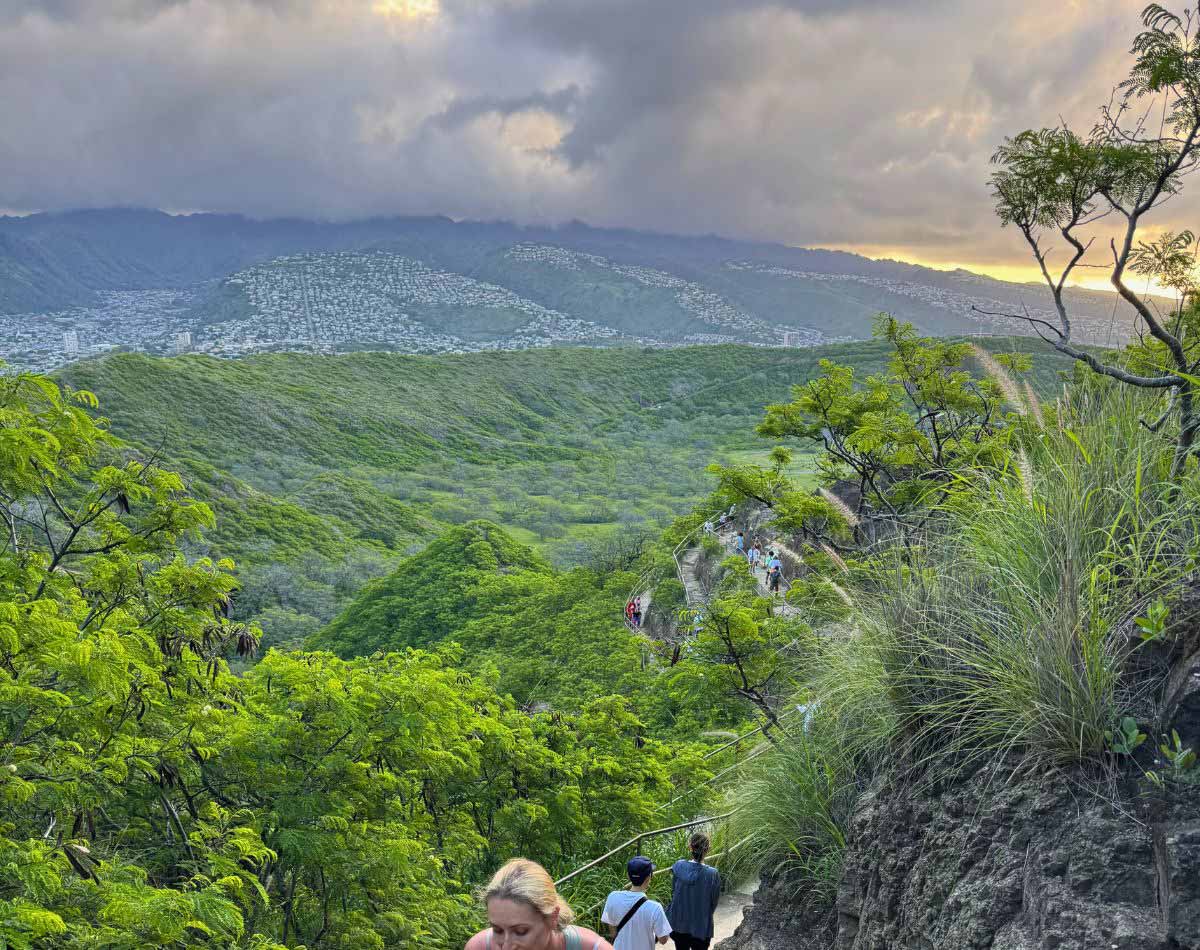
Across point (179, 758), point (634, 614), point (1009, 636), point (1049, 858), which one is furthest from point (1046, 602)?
point (634, 614)

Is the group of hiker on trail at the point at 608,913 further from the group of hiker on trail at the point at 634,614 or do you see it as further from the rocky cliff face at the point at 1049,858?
the group of hiker on trail at the point at 634,614

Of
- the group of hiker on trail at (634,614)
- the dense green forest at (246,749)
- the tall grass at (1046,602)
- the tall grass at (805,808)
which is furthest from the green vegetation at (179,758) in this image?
the group of hiker on trail at (634,614)

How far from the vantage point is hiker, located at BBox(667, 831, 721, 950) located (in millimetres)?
5359

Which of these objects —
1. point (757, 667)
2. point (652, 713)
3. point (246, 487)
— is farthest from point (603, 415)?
point (757, 667)

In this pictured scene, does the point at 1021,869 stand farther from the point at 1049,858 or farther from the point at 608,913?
the point at 608,913

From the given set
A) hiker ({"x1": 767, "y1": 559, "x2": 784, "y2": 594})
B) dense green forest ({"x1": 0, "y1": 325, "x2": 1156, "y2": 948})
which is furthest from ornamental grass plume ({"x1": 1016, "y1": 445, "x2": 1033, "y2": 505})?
hiker ({"x1": 767, "y1": 559, "x2": 784, "y2": 594})

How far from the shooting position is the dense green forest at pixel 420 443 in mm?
56500

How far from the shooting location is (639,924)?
4.64 meters

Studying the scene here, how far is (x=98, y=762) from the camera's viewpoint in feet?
16.6

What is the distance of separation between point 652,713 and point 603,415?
367ft

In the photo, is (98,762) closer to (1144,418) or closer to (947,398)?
(1144,418)

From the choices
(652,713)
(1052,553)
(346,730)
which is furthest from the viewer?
(652,713)

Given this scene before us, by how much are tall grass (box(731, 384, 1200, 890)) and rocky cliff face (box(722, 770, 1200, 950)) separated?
0.66ft

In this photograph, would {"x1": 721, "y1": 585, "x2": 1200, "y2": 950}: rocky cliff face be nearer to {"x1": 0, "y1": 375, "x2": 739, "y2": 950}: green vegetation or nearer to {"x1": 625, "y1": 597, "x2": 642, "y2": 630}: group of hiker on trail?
{"x1": 0, "y1": 375, "x2": 739, "y2": 950}: green vegetation
